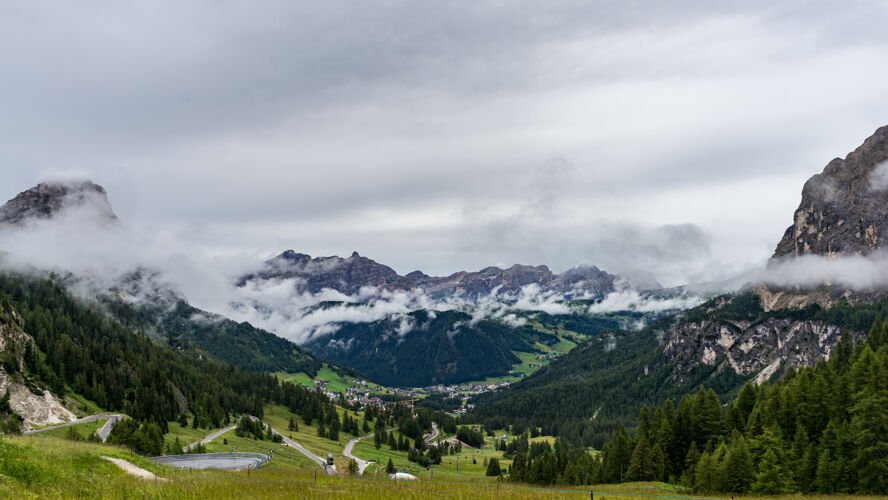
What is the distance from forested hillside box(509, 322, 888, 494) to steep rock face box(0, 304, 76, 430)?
115m

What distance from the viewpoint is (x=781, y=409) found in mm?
72062

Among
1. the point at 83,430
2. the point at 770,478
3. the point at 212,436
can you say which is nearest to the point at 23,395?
the point at 83,430

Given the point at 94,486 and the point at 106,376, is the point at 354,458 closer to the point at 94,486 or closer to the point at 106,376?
the point at 106,376

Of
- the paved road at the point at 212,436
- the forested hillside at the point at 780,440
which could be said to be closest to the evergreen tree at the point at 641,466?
the forested hillside at the point at 780,440

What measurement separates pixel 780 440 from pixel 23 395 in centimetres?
15102

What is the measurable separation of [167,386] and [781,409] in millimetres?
177275

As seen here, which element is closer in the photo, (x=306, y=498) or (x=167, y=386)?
(x=306, y=498)

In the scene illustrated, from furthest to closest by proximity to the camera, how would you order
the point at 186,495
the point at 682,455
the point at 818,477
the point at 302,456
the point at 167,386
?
the point at 167,386
the point at 302,456
the point at 682,455
the point at 818,477
the point at 186,495

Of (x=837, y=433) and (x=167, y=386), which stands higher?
(x=837, y=433)

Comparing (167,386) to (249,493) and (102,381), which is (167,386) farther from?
(249,493)

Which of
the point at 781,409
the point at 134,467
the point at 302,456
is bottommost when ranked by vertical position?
the point at 302,456

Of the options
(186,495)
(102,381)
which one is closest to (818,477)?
(186,495)

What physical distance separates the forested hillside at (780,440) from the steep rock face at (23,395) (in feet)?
378

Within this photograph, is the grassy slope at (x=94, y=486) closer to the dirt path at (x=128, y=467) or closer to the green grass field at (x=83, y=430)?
the dirt path at (x=128, y=467)
